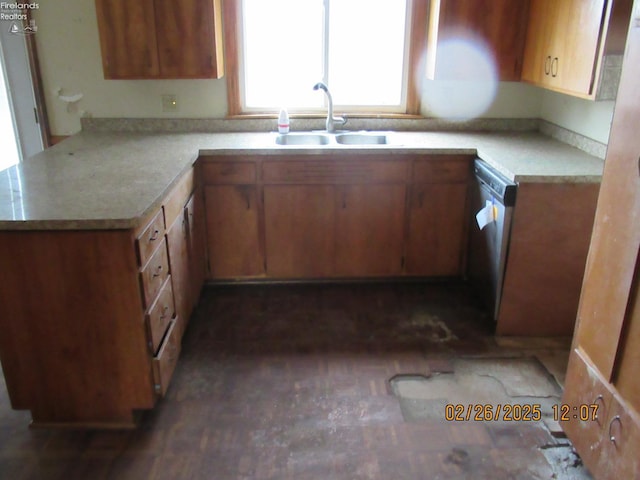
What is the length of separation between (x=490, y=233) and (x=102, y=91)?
2.55 m

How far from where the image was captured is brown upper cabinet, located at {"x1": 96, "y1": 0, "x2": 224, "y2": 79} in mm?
2893

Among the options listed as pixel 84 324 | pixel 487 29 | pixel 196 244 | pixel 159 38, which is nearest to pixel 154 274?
pixel 84 324

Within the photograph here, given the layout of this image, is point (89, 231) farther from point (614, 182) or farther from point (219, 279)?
point (614, 182)

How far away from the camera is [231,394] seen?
2.31 meters

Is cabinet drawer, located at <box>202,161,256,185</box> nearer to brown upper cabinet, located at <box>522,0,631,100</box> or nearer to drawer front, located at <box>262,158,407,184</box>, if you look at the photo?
drawer front, located at <box>262,158,407,184</box>

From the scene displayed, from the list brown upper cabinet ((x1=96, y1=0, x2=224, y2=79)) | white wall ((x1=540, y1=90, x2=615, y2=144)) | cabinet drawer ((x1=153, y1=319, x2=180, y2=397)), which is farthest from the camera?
brown upper cabinet ((x1=96, y1=0, x2=224, y2=79))

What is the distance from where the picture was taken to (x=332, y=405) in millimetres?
2236

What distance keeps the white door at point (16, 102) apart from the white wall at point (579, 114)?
330 centimetres

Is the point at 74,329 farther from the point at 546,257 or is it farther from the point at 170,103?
the point at 546,257

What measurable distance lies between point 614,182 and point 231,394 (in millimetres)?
1719

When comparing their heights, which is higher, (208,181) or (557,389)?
(208,181)

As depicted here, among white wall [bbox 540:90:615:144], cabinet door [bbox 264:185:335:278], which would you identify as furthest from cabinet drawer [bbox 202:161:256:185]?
white wall [bbox 540:90:615:144]

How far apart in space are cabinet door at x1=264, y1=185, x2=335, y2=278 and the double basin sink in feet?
1.47

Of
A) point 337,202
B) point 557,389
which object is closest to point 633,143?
point 557,389
